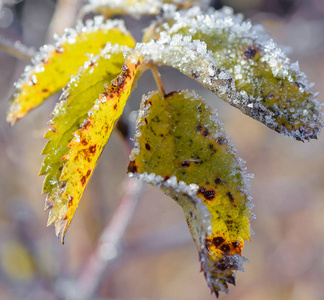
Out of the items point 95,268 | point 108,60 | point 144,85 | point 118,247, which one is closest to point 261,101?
point 108,60

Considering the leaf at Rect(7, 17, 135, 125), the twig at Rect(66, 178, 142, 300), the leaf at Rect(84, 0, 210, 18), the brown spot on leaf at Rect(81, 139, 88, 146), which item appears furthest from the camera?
the twig at Rect(66, 178, 142, 300)

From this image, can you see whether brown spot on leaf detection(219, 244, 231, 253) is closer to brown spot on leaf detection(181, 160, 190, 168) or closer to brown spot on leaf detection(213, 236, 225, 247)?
brown spot on leaf detection(213, 236, 225, 247)

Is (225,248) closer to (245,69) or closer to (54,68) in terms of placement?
(245,69)

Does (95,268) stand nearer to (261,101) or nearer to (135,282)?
(261,101)

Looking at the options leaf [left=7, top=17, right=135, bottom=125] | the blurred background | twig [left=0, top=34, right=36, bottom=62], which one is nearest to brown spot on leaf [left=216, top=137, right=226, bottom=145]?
leaf [left=7, top=17, right=135, bottom=125]

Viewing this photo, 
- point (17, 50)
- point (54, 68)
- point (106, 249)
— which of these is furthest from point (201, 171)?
point (106, 249)

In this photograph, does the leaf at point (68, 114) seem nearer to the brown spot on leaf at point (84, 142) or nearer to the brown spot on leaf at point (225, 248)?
the brown spot on leaf at point (84, 142)
